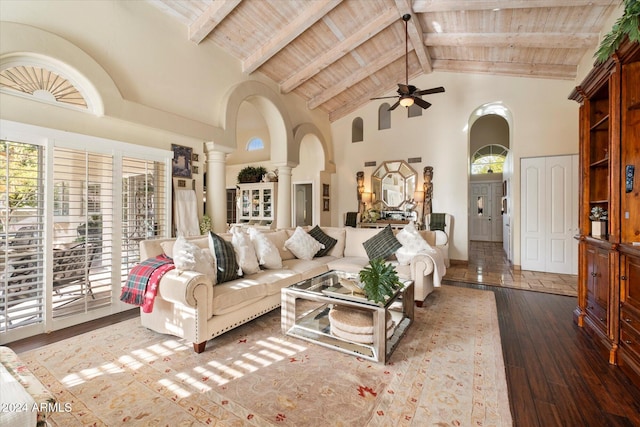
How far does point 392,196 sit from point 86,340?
6149 millimetres

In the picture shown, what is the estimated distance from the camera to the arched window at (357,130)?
7.66m

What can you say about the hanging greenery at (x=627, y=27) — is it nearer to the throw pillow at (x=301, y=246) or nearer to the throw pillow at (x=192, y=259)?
the throw pillow at (x=301, y=246)

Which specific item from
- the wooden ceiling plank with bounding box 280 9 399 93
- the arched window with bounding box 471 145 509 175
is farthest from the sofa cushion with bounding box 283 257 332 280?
the arched window with bounding box 471 145 509 175

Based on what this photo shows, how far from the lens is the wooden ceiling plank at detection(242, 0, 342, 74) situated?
407 centimetres

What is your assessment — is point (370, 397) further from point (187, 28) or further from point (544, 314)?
point (187, 28)

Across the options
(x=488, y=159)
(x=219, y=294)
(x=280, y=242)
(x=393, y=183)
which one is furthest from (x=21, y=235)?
(x=488, y=159)

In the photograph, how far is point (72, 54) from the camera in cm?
285

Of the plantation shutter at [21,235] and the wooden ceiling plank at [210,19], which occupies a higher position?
the wooden ceiling plank at [210,19]

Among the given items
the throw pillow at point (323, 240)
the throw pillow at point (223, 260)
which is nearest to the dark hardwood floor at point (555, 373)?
the throw pillow at point (223, 260)

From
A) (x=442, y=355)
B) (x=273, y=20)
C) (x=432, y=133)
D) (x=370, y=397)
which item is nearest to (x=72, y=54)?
(x=273, y=20)

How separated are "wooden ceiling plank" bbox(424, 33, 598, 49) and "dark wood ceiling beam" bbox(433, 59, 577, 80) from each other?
0.73 meters

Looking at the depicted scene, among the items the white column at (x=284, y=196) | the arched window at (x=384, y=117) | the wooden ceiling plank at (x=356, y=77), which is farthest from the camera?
the arched window at (x=384, y=117)

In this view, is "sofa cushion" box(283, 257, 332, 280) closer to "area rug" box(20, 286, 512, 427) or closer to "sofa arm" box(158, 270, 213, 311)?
"area rug" box(20, 286, 512, 427)

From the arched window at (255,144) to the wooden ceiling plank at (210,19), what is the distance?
15.0ft
